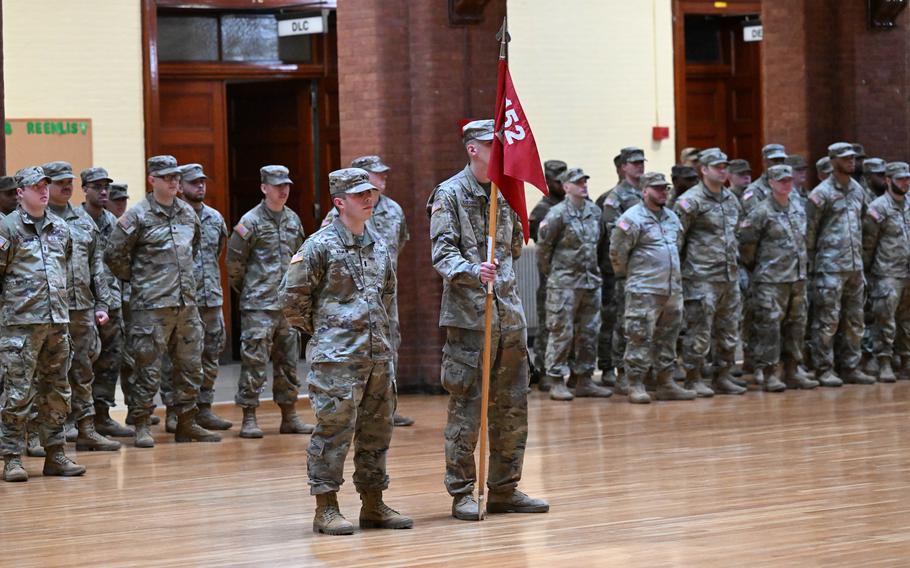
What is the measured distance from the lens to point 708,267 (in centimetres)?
1177

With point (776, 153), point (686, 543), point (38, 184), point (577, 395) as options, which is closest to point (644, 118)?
point (776, 153)

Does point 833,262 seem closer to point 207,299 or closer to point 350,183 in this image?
point 207,299

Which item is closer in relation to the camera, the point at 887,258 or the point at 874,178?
the point at 887,258

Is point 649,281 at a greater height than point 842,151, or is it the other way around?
point 842,151

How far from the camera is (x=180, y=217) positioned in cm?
983

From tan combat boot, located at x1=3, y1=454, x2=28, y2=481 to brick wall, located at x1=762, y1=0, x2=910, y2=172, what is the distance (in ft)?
28.9

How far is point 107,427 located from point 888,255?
6.94 metres

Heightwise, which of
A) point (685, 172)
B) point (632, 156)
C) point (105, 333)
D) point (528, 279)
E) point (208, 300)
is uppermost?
point (632, 156)

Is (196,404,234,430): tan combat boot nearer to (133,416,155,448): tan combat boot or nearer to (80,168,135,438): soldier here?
(80,168,135,438): soldier

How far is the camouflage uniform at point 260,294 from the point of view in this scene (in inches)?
400

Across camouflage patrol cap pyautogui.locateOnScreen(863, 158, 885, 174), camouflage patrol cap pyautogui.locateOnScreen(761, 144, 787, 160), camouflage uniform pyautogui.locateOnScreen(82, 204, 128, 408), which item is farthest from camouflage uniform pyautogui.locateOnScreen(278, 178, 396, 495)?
camouflage patrol cap pyautogui.locateOnScreen(863, 158, 885, 174)

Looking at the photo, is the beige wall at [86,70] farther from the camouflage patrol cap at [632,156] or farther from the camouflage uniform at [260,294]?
the camouflage patrol cap at [632,156]

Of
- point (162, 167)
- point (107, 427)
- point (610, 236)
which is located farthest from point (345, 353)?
point (610, 236)

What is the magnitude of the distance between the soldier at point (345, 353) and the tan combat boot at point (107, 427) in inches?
155
